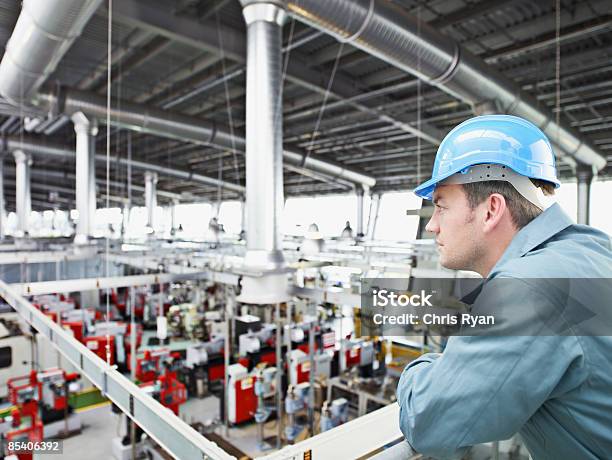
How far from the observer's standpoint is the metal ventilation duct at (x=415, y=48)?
12.2 feet

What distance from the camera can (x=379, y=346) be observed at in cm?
970

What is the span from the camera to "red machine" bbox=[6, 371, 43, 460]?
17.7ft

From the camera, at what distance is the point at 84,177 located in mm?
7746

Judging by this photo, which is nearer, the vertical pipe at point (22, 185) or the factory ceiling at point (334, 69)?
the factory ceiling at point (334, 69)

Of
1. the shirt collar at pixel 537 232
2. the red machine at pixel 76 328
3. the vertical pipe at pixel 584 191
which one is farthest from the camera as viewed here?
the red machine at pixel 76 328

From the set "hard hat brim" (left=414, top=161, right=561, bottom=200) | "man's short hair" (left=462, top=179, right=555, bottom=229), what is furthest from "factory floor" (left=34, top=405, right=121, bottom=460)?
"man's short hair" (left=462, top=179, right=555, bottom=229)

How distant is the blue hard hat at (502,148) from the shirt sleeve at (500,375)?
0.33m

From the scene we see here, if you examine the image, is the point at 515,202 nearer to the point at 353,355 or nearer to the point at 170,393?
the point at 170,393

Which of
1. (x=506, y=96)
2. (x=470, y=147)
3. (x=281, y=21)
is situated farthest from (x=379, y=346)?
(x=470, y=147)

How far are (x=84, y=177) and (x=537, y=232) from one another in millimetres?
8418

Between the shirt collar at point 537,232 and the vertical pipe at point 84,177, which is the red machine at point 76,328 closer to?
the vertical pipe at point 84,177

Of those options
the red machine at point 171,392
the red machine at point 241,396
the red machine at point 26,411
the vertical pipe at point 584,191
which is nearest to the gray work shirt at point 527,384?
the red machine at point 26,411

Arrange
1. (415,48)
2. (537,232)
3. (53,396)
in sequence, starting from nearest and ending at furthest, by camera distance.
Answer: (537,232)
(415,48)
(53,396)

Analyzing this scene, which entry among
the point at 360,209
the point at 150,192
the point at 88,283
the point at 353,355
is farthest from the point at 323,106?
the point at 150,192
